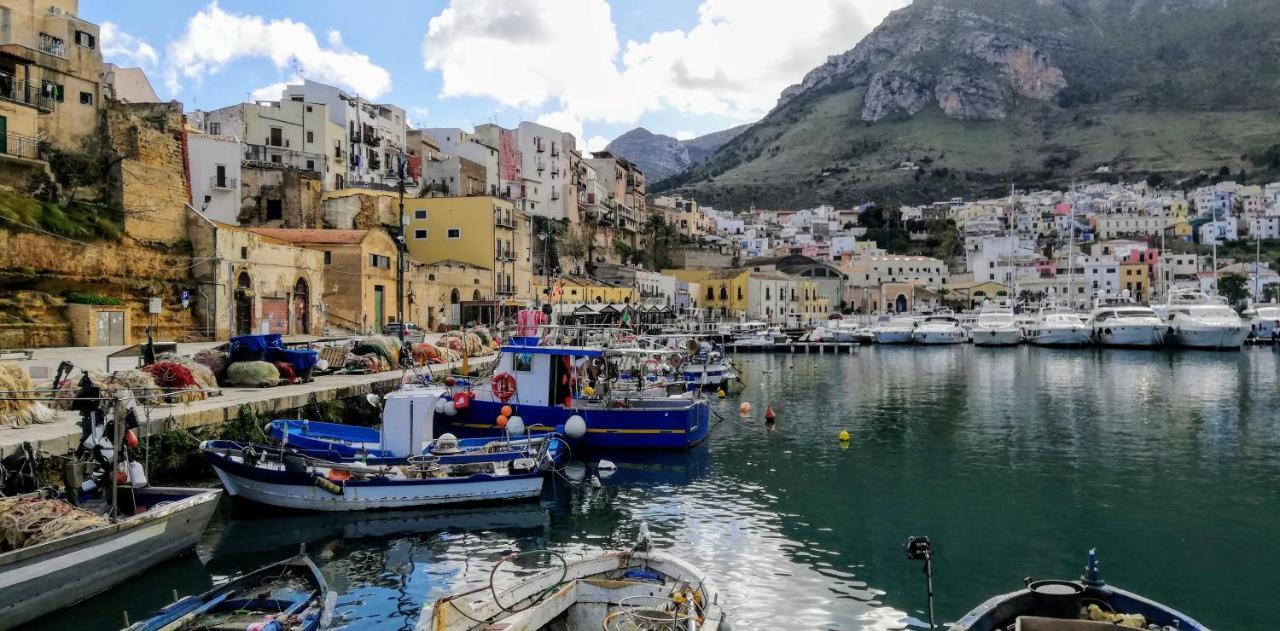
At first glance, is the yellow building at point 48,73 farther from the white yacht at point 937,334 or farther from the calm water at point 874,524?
the white yacht at point 937,334

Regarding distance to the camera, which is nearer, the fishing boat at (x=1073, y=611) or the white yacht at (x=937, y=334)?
the fishing boat at (x=1073, y=611)

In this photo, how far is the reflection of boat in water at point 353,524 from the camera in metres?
14.4

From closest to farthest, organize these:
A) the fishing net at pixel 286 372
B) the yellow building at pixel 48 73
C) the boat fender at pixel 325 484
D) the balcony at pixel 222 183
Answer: the boat fender at pixel 325 484 < the fishing net at pixel 286 372 < the yellow building at pixel 48 73 < the balcony at pixel 222 183

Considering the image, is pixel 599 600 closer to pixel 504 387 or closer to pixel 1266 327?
pixel 504 387

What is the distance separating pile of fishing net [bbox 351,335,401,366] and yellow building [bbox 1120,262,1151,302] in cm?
11287

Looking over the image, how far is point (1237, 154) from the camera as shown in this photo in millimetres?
171000

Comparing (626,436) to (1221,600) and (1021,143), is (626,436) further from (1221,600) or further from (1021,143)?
(1021,143)

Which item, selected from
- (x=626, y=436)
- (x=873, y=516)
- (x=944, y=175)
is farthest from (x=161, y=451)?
(x=944, y=175)

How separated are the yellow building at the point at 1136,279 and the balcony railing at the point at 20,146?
122m

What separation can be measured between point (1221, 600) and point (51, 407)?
2139 cm

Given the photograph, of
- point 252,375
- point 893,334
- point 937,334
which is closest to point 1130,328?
point 937,334

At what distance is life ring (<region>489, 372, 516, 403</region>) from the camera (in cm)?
2247

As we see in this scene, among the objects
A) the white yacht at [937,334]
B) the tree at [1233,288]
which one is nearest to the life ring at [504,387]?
the white yacht at [937,334]

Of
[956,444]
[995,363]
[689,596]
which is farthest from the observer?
[995,363]
